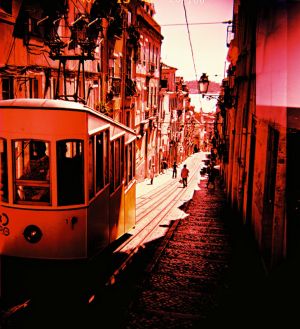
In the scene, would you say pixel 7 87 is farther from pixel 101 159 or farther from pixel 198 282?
pixel 198 282

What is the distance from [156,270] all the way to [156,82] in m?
30.8

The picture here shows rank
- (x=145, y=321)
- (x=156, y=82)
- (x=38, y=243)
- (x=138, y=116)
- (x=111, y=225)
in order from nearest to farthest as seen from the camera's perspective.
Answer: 1. (x=145, y=321)
2. (x=38, y=243)
3. (x=111, y=225)
4. (x=138, y=116)
5. (x=156, y=82)

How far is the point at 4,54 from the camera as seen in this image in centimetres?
1145

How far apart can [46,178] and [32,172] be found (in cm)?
35

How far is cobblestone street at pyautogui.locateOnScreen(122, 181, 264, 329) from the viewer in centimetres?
634

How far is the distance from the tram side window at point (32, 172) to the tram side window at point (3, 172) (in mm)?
214

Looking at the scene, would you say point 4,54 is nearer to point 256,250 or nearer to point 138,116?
point 256,250

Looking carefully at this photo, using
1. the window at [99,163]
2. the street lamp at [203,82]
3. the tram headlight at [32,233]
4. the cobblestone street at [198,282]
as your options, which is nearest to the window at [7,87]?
the window at [99,163]

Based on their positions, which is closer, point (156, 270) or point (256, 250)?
point (156, 270)

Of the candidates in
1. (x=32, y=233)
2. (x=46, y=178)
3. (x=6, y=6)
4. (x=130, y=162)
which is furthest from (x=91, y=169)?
(x=6, y=6)

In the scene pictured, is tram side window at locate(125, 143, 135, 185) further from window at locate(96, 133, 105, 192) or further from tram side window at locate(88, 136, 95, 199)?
tram side window at locate(88, 136, 95, 199)

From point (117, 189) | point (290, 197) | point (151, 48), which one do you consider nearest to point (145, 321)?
point (290, 197)

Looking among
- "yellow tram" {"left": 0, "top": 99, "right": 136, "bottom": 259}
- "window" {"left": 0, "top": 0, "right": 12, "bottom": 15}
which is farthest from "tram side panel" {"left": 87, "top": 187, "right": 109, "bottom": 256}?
"window" {"left": 0, "top": 0, "right": 12, "bottom": 15}

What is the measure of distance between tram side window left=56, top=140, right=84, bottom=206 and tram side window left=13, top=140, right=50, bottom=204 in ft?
0.78
